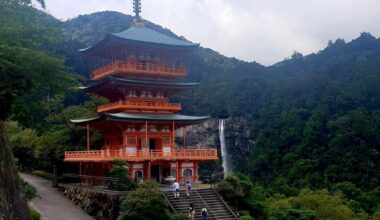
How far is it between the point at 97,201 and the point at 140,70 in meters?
9.54

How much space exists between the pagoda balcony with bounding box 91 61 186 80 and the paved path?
28.0 feet

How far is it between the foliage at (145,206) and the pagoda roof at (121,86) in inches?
395

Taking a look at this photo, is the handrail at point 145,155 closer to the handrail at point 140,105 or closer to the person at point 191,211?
the handrail at point 140,105

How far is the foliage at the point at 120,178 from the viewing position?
27.4 m

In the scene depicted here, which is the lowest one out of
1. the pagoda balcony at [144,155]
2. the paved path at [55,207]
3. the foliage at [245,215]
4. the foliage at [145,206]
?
the foliage at [245,215]

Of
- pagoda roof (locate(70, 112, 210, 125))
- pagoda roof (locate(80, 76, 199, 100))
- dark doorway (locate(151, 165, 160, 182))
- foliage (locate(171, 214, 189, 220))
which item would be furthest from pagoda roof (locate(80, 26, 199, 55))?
foliage (locate(171, 214, 189, 220))

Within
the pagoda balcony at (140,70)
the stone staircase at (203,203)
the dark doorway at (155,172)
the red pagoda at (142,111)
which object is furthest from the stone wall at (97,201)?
the pagoda balcony at (140,70)

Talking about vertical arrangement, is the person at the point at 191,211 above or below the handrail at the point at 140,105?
below

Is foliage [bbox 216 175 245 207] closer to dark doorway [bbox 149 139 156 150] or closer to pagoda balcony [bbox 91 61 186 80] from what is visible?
dark doorway [bbox 149 139 156 150]

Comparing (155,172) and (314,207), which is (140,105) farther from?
(314,207)

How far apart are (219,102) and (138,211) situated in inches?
2570

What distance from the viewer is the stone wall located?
86.6 feet

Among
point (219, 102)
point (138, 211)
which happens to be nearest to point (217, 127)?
point (219, 102)

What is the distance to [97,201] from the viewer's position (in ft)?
91.9
